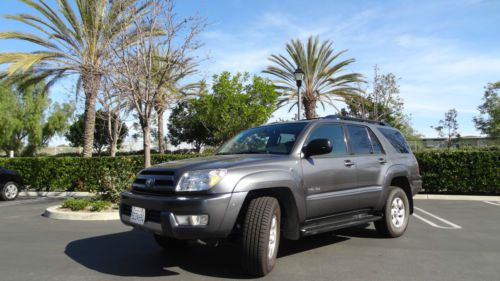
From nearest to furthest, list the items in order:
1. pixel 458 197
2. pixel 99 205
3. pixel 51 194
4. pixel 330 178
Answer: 1. pixel 330 178
2. pixel 99 205
3. pixel 458 197
4. pixel 51 194

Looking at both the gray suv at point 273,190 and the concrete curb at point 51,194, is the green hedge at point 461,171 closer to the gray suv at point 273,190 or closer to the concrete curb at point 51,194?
the gray suv at point 273,190

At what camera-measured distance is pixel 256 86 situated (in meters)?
23.2

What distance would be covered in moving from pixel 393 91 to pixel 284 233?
24.8 meters

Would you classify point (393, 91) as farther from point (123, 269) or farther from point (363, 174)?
point (123, 269)

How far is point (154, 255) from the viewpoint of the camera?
5.20 m

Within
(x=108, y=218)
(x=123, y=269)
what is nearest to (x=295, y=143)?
(x=123, y=269)

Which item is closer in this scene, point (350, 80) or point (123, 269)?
point (123, 269)

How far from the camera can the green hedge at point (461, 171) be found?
40.4 ft

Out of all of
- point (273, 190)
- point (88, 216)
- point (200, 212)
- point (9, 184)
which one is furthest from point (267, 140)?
point (9, 184)

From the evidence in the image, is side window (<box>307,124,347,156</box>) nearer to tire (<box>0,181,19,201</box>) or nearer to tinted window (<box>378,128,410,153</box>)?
tinted window (<box>378,128,410,153</box>)

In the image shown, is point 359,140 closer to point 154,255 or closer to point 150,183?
point 150,183

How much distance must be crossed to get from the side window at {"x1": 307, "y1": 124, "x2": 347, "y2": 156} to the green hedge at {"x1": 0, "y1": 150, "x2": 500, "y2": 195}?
589 cm

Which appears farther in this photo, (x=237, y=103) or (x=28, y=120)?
(x=28, y=120)

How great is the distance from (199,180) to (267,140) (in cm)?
156
